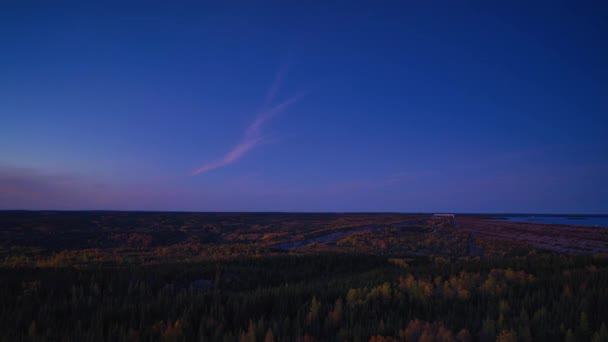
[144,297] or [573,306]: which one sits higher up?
[573,306]

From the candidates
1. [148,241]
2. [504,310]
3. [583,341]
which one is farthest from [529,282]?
[148,241]

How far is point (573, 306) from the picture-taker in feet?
16.3

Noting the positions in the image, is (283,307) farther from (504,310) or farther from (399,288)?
(504,310)

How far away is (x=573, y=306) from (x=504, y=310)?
3.66 feet

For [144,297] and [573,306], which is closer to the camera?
[573,306]

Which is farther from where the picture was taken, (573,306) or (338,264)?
(338,264)

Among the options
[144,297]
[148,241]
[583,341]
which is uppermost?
[583,341]

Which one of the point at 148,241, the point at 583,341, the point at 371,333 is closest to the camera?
the point at 583,341

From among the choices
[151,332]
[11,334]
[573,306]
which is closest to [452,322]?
[573,306]

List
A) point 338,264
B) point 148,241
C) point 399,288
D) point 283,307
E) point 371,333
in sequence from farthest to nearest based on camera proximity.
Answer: point 148,241 < point 338,264 < point 399,288 < point 283,307 < point 371,333

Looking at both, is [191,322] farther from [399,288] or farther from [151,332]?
[399,288]

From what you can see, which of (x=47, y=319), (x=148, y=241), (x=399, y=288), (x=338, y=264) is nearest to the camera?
(x=47, y=319)

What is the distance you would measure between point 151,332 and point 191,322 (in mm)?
737

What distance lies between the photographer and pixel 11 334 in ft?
12.9
